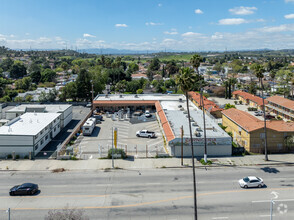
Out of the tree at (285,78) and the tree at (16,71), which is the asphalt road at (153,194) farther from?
the tree at (16,71)

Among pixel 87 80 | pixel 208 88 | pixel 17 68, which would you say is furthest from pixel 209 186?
pixel 17 68

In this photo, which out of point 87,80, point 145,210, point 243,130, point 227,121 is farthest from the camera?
point 87,80

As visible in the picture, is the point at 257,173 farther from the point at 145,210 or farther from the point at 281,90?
the point at 281,90

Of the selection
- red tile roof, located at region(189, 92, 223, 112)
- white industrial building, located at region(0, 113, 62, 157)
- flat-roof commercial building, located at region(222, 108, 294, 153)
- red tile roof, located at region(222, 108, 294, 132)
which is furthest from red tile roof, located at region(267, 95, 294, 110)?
white industrial building, located at region(0, 113, 62, 157)

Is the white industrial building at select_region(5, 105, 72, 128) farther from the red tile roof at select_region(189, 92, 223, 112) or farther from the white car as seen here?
the white car

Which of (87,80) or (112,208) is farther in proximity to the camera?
(87,80)

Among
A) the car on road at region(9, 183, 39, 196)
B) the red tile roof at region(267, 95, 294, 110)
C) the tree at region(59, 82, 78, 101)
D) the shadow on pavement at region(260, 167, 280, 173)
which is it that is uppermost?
the tree at region(59, 82, 78, 101)

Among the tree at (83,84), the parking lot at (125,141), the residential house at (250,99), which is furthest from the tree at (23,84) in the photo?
the residential house at (250,99)
